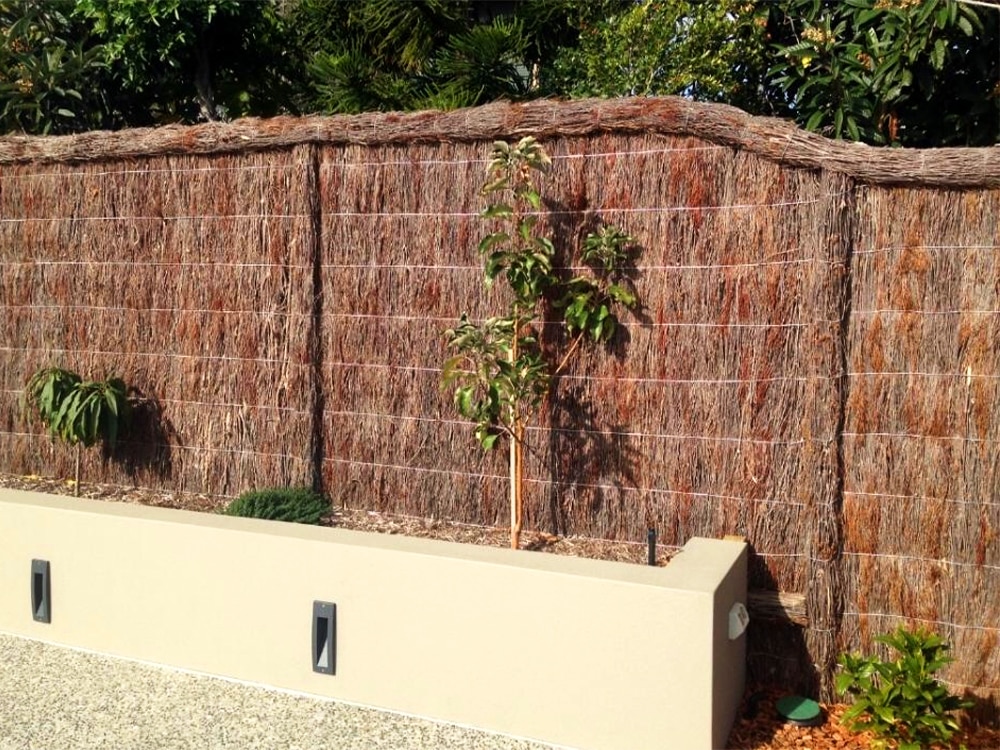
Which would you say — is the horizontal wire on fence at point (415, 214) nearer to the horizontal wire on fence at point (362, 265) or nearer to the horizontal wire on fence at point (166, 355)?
the horizontal wire on fence at point (362, 265)

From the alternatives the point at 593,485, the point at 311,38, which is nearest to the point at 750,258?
the point at 593,485

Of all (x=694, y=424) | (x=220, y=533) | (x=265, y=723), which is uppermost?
(x=694, y=424)

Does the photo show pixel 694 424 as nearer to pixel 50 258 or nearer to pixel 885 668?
pixel 885 668

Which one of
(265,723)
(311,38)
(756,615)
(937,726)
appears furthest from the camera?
(311,38)

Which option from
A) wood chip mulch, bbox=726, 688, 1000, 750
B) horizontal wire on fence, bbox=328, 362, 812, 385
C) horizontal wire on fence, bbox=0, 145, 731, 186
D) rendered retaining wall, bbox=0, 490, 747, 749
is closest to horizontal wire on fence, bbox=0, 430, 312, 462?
horizontal wire on fence, bbox=328, 362, 812, 385

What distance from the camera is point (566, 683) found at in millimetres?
3732

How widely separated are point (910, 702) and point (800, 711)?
47 centimetres

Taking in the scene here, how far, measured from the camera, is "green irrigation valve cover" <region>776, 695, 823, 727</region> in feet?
12.9

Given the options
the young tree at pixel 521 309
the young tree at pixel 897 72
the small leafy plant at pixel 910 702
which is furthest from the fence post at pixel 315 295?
the young tree at pixel 897 72

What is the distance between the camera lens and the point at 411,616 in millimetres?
4008

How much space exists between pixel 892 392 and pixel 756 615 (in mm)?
1085

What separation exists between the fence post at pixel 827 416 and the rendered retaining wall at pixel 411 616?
0.32 meters

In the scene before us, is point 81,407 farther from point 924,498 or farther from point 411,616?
point 924,498

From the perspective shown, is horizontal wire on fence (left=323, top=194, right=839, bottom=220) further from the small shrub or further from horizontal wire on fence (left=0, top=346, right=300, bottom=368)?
the small shrub
